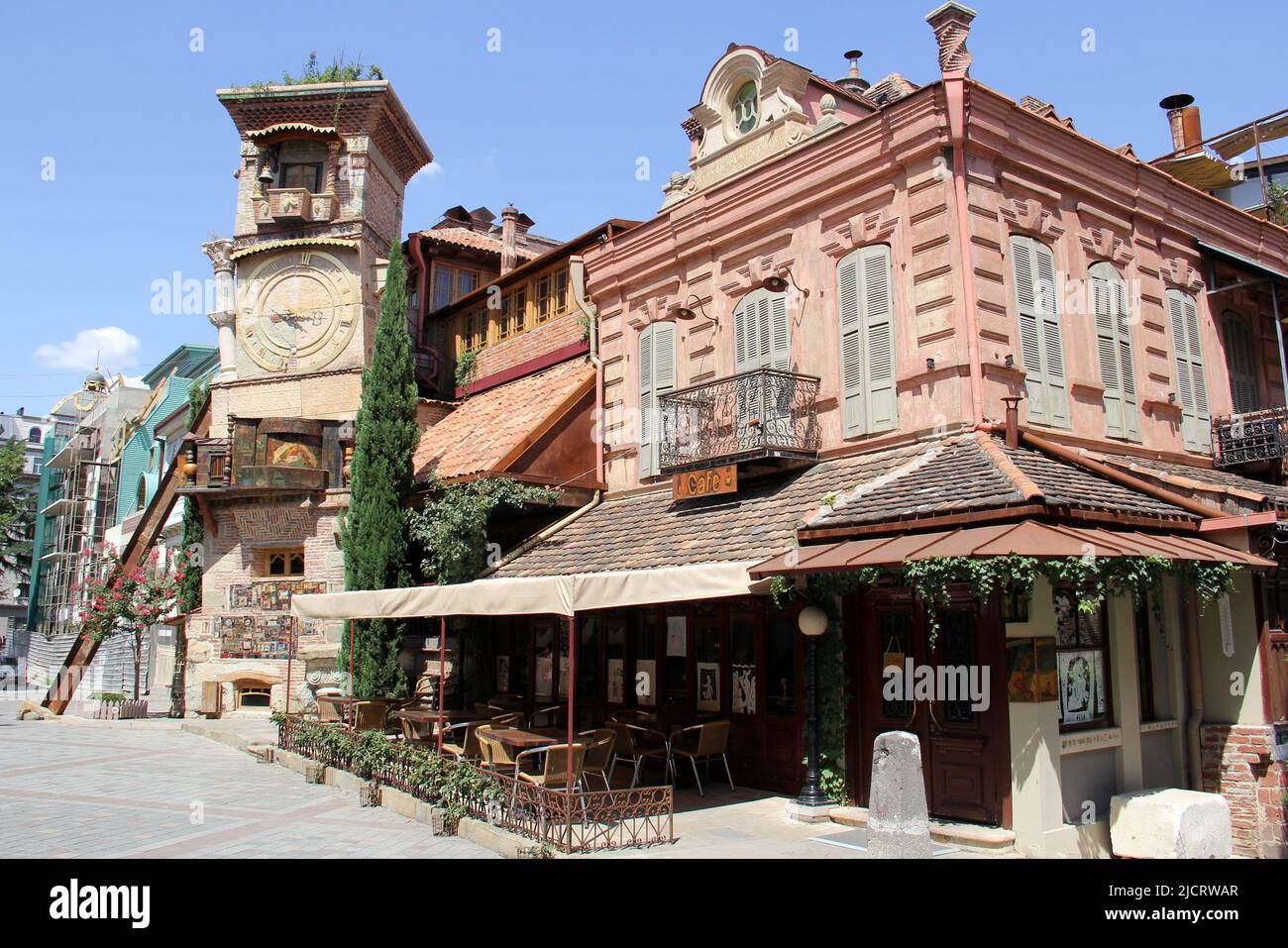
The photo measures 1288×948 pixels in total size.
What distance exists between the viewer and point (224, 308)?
2344 cm

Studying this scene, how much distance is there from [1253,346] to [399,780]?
14.4 metres

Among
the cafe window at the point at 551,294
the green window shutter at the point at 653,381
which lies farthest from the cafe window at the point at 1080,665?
the cafe window at the point at 551,294

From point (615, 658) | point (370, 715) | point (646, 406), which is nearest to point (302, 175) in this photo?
point (646, 406)

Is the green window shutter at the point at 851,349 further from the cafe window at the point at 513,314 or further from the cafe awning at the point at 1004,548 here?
the cafe window at the point at 513,314

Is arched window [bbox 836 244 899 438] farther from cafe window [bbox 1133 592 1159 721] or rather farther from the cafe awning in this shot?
cafe window [bbox 1133 592 1159 721]

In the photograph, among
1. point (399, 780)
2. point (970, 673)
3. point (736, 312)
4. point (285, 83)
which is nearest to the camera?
point (970, 673)

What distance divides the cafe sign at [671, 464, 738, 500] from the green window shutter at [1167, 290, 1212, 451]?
20.9 feet

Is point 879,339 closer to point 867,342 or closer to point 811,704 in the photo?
point 867,342

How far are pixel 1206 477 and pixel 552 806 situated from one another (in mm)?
9821

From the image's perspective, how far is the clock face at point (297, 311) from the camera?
2266 centimetres

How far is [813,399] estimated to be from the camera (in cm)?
1277

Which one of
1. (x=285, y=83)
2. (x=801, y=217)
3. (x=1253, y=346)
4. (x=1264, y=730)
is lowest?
(x=1264, y=730)

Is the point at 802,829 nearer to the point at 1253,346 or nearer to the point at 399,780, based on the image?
the point at 399,780
